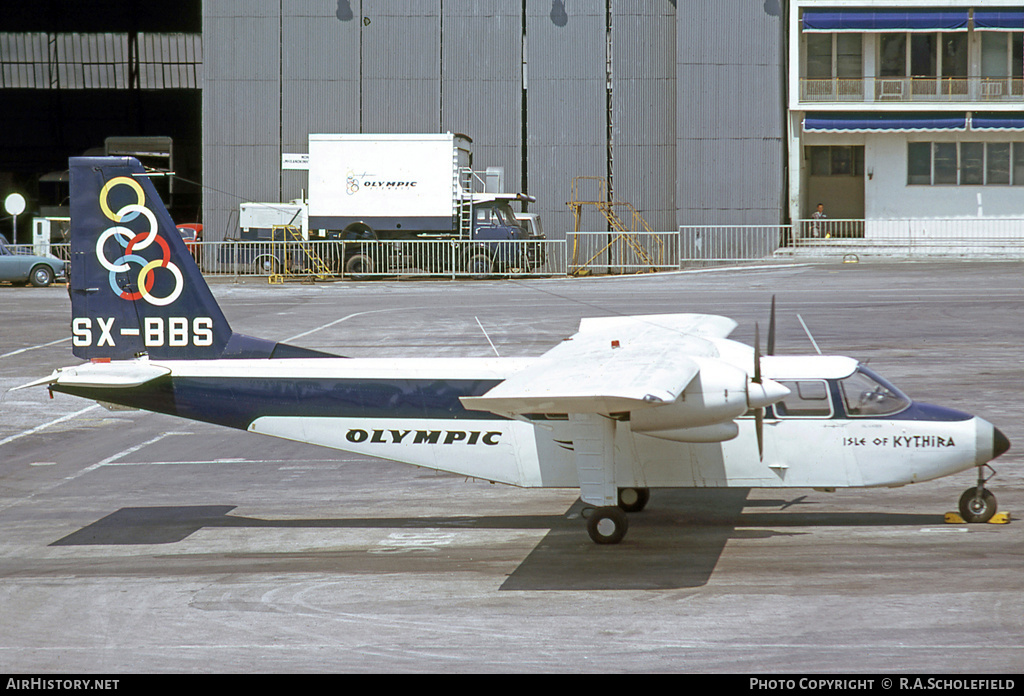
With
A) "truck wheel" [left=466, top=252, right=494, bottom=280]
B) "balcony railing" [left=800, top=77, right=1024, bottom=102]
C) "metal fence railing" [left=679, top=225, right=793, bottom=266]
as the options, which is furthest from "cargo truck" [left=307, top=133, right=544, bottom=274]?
"balcony railing" [left=800, top=77, right=1024, bottom=102]

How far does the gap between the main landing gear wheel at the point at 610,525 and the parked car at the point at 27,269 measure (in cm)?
4317

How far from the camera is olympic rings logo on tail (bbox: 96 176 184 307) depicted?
606 inches

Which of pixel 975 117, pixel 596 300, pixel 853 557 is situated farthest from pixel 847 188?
pixel 853 557

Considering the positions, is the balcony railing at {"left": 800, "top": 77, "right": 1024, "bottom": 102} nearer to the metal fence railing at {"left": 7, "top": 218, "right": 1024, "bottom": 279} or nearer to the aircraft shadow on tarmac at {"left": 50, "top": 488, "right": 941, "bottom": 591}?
the metal fence railing at {"left": 7, "top": 218, "right": 1024, "bottom": 279}

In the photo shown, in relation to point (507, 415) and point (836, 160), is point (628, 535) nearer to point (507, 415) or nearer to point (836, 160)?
point (507, 415)

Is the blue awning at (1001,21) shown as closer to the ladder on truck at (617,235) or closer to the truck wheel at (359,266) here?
the ladder on truck at (617,235)

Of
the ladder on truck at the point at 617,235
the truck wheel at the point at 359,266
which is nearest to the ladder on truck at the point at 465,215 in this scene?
the truck wheel at the point at 359,266

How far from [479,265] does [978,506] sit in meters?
36.4

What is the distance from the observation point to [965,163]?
5481 centimetres

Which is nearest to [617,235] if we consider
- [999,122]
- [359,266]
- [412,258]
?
[412,258]

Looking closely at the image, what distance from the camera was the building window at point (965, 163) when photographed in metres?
54.4

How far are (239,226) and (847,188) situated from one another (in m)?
32.9

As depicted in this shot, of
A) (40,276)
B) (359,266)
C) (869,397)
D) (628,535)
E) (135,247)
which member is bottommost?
(628,535)

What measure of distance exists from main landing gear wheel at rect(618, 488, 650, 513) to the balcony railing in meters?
44.1
